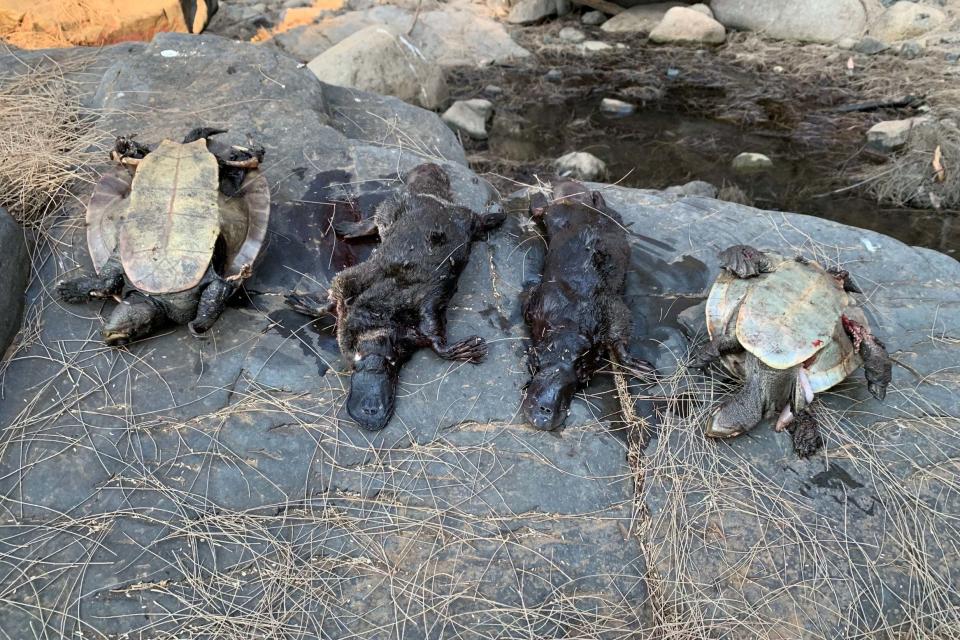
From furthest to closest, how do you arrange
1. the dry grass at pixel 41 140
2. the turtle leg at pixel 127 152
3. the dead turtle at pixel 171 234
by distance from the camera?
1. the dry grass at pixel 41 140
2. the turtle leg at pixel 127 152
3. the dead turtle at pixel 171 234

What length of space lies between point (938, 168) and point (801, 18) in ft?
16.8

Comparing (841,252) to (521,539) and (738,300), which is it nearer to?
(738,300)

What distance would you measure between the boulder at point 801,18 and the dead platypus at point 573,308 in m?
8.74

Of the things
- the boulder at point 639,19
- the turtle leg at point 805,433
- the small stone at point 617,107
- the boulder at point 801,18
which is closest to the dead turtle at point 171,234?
the turtle leg at point 805,433

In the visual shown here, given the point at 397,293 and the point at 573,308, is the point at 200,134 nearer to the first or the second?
the point at 397,293

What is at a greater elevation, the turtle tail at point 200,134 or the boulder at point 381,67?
the turtle tail at point 200,134

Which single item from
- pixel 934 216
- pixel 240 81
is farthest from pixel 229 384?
pixel 934 216

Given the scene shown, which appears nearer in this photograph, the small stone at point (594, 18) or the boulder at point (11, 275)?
the boulder at point (11, 275)

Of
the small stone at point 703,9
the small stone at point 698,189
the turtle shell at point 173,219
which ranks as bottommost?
the small stone at point 698,189

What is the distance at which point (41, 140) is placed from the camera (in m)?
5.06

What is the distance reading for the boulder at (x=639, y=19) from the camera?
1264cm

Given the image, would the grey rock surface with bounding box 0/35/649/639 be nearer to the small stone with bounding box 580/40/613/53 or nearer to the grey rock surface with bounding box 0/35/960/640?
the grey rock surface with bounding box 0/35/960/640

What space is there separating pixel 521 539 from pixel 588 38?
11265 mm

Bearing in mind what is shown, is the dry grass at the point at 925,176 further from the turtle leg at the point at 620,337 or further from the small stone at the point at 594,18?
the small stone at the point at 594,18
